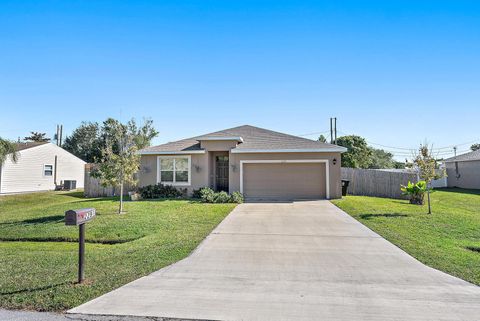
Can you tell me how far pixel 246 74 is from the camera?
15.4 metres

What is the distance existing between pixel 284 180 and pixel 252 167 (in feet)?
6.39

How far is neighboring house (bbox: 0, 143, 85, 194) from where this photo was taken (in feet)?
73.2

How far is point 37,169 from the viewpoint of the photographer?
24781 mm

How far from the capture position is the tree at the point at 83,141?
4397cm

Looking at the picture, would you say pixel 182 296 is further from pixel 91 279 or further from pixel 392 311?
pixel 392 311

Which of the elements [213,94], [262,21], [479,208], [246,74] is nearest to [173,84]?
[213,94]

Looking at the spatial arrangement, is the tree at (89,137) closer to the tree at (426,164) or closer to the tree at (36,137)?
the tree at (36,137)

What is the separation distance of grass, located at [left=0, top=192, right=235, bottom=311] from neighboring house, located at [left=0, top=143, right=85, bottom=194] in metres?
13.7

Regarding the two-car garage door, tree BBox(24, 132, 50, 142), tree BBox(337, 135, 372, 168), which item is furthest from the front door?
tree BBox(24, 132, 50, 142)

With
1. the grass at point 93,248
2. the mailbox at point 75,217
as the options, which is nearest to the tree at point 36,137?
the grass at point 93,248

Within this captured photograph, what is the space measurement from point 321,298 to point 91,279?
3628 millimetres

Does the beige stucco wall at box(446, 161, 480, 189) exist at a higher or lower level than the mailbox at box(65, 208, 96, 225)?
higher

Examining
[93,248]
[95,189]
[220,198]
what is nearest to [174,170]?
[220,198]

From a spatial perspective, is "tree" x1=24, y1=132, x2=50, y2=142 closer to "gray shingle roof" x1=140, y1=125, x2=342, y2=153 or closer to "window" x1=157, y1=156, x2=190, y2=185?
"gray shingle roof" x1=140, y1=125, x2=342, y2=153
